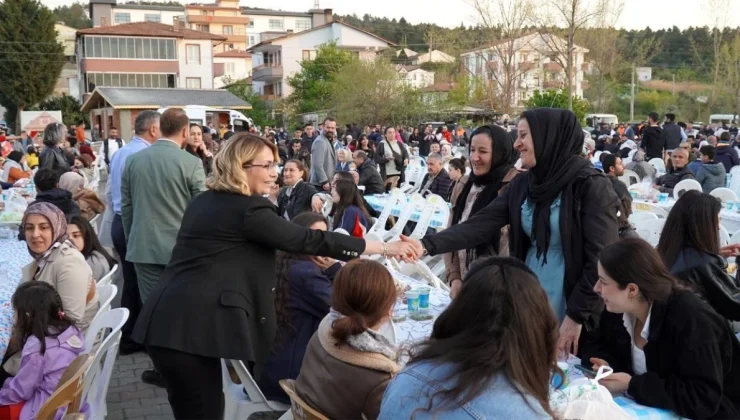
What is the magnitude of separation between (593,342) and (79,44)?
61.3 meters

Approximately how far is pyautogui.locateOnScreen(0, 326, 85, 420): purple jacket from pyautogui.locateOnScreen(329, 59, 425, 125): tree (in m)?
35.4

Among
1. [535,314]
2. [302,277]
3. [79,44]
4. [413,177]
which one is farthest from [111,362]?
[79,44]

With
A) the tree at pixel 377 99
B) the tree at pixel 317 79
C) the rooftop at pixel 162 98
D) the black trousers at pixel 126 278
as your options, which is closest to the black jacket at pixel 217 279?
the black trousers at pixel 126 278

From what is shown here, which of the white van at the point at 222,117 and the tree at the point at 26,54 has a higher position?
the tree at the point at 26,54

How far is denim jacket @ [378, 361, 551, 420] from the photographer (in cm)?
158

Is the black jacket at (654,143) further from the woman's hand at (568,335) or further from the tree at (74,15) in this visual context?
the tree at (74,15)

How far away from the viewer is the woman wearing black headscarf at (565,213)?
316 cm

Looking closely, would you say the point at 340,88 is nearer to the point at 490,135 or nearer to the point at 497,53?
the point at 497,53

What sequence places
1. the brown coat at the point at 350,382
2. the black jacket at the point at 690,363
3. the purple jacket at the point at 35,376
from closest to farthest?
the black jacket at the point at 690,363
the brown coat at the point at 350,382
the purple jacket at the point at 35,376

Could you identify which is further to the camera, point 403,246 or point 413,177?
point 413,177

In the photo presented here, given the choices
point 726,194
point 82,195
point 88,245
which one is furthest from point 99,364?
point 726,194

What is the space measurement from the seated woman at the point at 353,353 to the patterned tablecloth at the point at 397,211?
18.8 ft

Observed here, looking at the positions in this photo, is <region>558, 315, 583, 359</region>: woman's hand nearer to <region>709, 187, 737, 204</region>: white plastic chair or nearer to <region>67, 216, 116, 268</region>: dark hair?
<region>67, 216, 116, 268</region>: dark hair

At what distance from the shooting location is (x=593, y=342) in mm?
3137
